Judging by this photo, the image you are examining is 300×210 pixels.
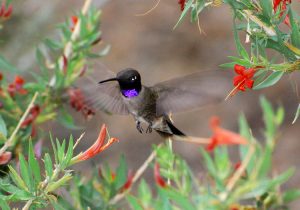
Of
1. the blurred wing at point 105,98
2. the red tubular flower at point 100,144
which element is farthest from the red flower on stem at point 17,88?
the red tubular flower at point 100,144

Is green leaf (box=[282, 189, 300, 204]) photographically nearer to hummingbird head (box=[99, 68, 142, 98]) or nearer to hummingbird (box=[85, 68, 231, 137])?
hummingbird (box=[85, 68, 231, 137])

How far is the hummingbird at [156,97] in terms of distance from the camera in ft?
6.73

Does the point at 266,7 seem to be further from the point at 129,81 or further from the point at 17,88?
the point at 17,88

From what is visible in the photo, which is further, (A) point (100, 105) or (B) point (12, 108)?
(B) point (12, 108)

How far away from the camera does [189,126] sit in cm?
666

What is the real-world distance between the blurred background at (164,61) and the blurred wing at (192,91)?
2995 millimetres

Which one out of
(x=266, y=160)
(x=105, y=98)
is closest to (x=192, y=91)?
(x=105, y=98)

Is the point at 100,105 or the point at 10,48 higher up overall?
the point at 100,105

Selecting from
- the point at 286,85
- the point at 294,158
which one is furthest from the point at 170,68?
the point at 294,158

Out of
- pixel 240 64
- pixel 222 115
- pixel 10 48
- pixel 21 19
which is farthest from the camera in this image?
pixel 222 115

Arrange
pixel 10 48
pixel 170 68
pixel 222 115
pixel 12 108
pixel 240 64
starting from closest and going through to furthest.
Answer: pixel 240 64
pixel 12 108
pixel 10 48
pixel 222 115
pixel 170 68

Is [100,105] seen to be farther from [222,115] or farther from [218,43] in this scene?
[218,43]

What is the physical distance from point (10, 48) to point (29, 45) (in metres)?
0.48

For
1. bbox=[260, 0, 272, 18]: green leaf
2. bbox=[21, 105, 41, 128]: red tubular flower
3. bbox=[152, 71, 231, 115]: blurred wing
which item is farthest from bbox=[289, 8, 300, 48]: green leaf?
bbox=[21, 105, 41, 128]: red tubular flower
